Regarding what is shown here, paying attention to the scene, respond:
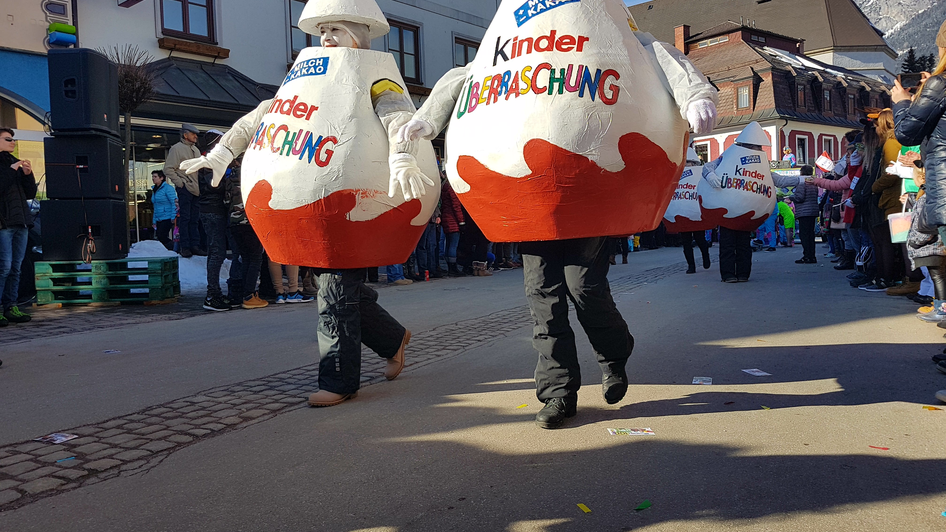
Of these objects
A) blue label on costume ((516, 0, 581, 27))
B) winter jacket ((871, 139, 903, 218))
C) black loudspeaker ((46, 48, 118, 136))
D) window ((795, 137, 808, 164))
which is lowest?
winter jacket ((871, 139, 903, 218))

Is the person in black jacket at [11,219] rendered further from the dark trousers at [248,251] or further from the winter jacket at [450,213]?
the winter jacket at [450,213]

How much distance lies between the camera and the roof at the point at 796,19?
176 ft

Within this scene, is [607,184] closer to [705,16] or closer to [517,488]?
[517,488]

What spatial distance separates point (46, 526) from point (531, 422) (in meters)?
2.06

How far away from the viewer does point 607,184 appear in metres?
3.29

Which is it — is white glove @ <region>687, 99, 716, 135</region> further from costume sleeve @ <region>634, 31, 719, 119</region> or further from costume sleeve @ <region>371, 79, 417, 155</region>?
costume sleeve @ <region>371, 79, 417, 155</region>

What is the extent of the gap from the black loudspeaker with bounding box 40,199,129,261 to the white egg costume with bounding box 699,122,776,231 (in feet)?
25.9

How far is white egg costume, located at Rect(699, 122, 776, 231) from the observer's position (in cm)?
1013

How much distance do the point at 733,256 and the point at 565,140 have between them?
25.9 feet

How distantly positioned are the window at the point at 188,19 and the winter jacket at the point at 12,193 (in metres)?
8.78

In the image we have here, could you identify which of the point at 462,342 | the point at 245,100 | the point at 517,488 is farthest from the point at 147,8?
the point at 517,488

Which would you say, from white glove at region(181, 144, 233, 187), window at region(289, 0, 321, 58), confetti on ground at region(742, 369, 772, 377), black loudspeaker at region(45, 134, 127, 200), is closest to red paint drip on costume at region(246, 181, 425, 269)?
white glove at region(181, 144, 233, 187)

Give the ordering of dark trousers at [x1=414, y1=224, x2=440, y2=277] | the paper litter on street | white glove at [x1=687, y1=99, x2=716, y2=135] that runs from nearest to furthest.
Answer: white glove at [x1=687, y1=99, x2=716, y2=135] → the paper litter on street → dark trousers at [x1=414, y1=224, x2=440, y2=277]

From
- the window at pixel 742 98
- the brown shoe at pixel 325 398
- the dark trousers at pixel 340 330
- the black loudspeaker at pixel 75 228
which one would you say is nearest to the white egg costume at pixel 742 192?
the dark trousers at pixel 340 330
